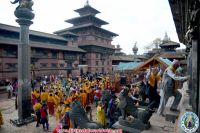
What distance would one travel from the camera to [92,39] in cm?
3697

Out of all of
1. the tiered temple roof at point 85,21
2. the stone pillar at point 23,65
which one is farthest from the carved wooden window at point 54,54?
the stone pillar at point 23,65

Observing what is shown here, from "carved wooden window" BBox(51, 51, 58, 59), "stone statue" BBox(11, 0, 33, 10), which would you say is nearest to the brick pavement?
"stone statue" BBox(11, 0, 33, 10)

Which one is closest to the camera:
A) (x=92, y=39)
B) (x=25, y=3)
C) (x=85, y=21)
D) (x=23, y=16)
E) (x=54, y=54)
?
(x=23, y=16)

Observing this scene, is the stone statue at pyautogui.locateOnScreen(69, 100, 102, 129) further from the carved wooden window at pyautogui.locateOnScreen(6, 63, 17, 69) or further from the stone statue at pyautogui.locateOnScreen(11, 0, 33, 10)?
the carved wooden window at pyautogui.locateOnScreen(6, 63, 17, 69)

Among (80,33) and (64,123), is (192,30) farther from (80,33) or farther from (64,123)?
(80,33)

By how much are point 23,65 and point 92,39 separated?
2822 centimetres

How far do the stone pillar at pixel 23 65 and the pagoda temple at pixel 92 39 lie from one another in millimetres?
25058

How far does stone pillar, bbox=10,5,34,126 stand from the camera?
372 inches

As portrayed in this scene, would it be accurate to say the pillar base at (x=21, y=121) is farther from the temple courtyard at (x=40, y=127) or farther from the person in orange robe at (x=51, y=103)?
the person in orange robe at (x=51, y=103)

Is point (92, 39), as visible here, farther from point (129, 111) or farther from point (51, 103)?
point (129, 111)

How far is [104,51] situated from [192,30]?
36172 mm

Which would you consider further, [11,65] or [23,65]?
[11,65]

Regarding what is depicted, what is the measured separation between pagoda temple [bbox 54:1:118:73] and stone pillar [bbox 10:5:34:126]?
25058mm

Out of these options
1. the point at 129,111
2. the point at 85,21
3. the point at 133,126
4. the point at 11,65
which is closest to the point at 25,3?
the point at 129,111
